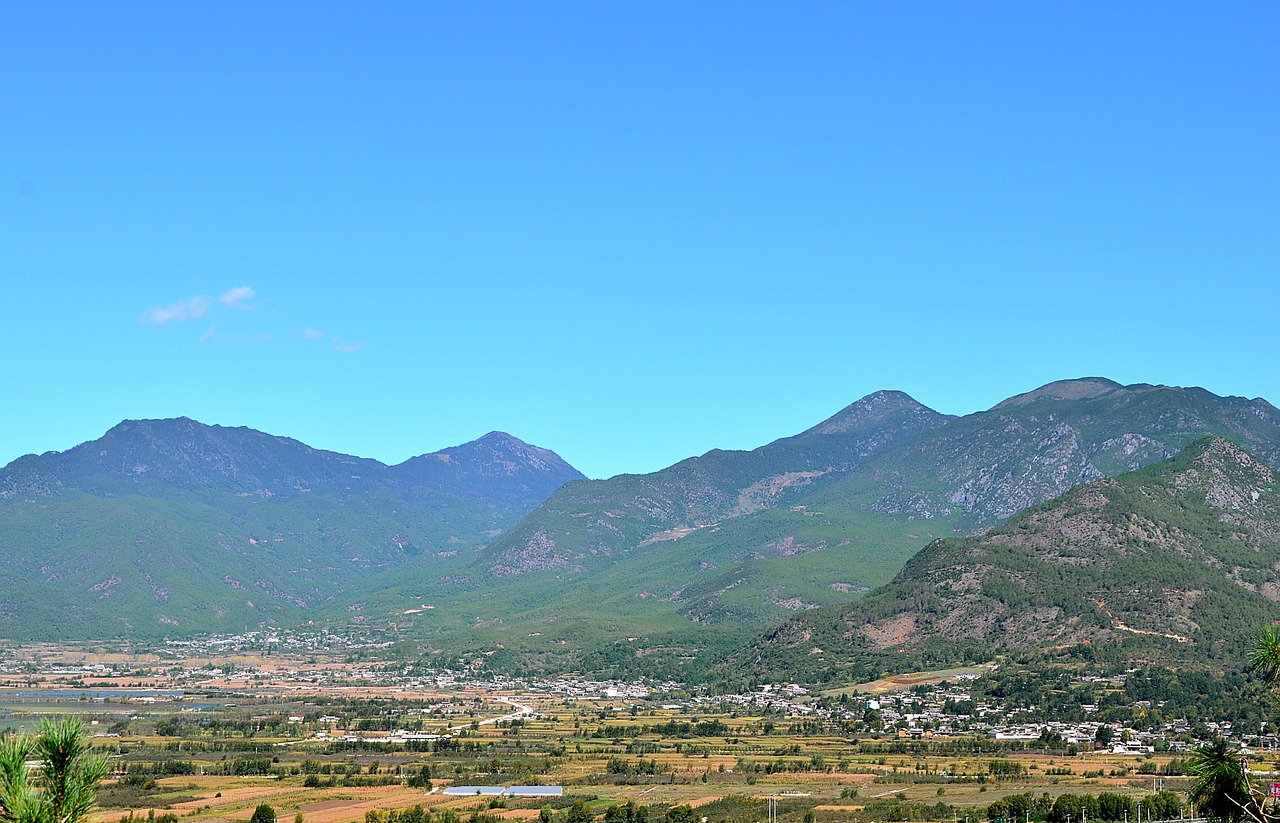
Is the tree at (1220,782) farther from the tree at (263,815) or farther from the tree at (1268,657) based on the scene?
the tree at (263,815)

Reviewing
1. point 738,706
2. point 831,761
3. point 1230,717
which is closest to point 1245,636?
point 1230,717

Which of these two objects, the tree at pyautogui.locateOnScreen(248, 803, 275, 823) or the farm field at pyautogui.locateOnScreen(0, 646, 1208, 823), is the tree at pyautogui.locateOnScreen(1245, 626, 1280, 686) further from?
the tree at pyautogui.locateOnScreen(248, 803, 275, 823)

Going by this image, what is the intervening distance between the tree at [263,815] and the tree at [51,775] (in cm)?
6872

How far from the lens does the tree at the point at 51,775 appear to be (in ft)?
67.6

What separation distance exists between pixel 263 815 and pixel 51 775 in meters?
70.8

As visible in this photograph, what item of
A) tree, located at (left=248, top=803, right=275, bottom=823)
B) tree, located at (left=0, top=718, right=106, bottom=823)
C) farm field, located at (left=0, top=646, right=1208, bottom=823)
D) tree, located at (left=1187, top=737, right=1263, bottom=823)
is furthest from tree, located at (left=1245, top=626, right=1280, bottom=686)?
tree, located at (left=248, top=803, right=275, bottom=823)

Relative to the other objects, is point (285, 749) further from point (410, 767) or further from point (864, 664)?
point (864, 664)

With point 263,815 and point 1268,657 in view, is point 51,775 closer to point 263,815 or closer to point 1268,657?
point 1268,657

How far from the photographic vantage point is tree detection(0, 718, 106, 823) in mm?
20609

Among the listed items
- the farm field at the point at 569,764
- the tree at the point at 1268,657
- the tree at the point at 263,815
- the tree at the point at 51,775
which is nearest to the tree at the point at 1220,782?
the tree at the point at 1268,657

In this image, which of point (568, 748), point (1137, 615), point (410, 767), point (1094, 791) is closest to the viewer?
point (1094, 791)

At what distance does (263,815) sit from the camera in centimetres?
8756

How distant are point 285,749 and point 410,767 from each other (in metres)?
21.3

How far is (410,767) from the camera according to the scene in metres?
120
